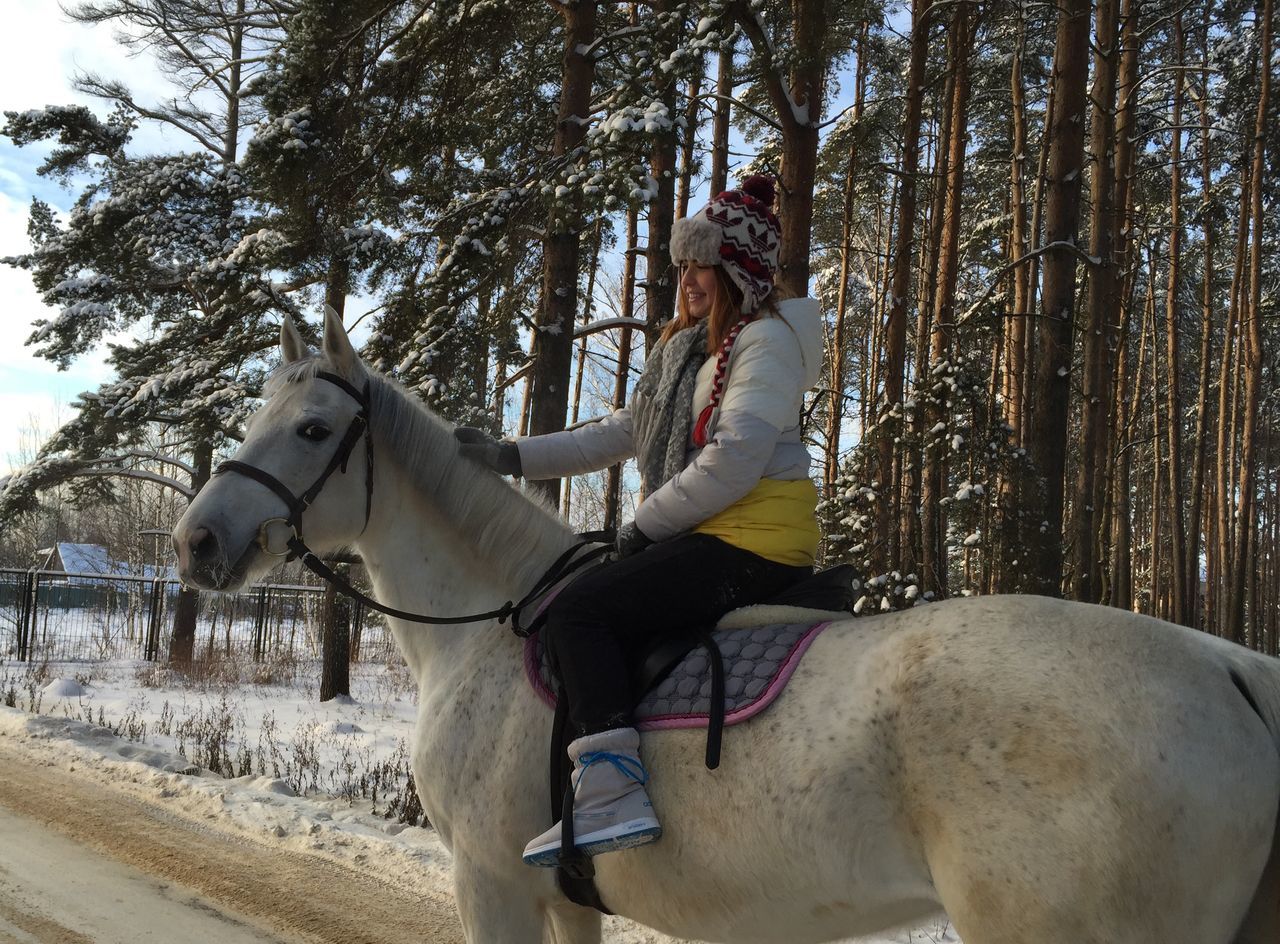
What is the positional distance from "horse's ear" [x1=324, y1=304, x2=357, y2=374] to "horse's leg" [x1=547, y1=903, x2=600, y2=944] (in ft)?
6.46

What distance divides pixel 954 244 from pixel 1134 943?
1369 cm

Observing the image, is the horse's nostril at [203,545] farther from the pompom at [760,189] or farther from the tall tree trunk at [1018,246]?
the tall tree trunk at [1018,246]

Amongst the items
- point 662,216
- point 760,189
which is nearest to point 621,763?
point 760,189

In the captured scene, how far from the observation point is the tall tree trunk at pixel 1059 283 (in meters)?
7.64

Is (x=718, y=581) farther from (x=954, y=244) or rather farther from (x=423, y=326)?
(x=954, y=244)

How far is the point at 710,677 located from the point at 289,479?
1526 mm

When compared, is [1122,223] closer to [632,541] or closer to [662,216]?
[662,216]

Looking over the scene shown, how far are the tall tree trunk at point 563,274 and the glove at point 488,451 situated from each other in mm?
4993

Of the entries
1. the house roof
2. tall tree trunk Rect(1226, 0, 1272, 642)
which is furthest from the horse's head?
the house roof

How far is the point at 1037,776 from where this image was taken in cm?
188

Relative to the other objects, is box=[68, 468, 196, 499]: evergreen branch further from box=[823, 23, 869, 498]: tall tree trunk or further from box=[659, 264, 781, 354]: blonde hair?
box=[659, 264, 781, 354]: blonde hair

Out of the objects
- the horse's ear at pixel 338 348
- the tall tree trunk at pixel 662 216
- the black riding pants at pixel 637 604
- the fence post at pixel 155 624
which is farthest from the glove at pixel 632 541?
the fence post at pixel 155 624

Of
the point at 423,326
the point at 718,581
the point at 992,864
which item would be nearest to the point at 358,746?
the point at 423,326

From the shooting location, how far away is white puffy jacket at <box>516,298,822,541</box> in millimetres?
2555
